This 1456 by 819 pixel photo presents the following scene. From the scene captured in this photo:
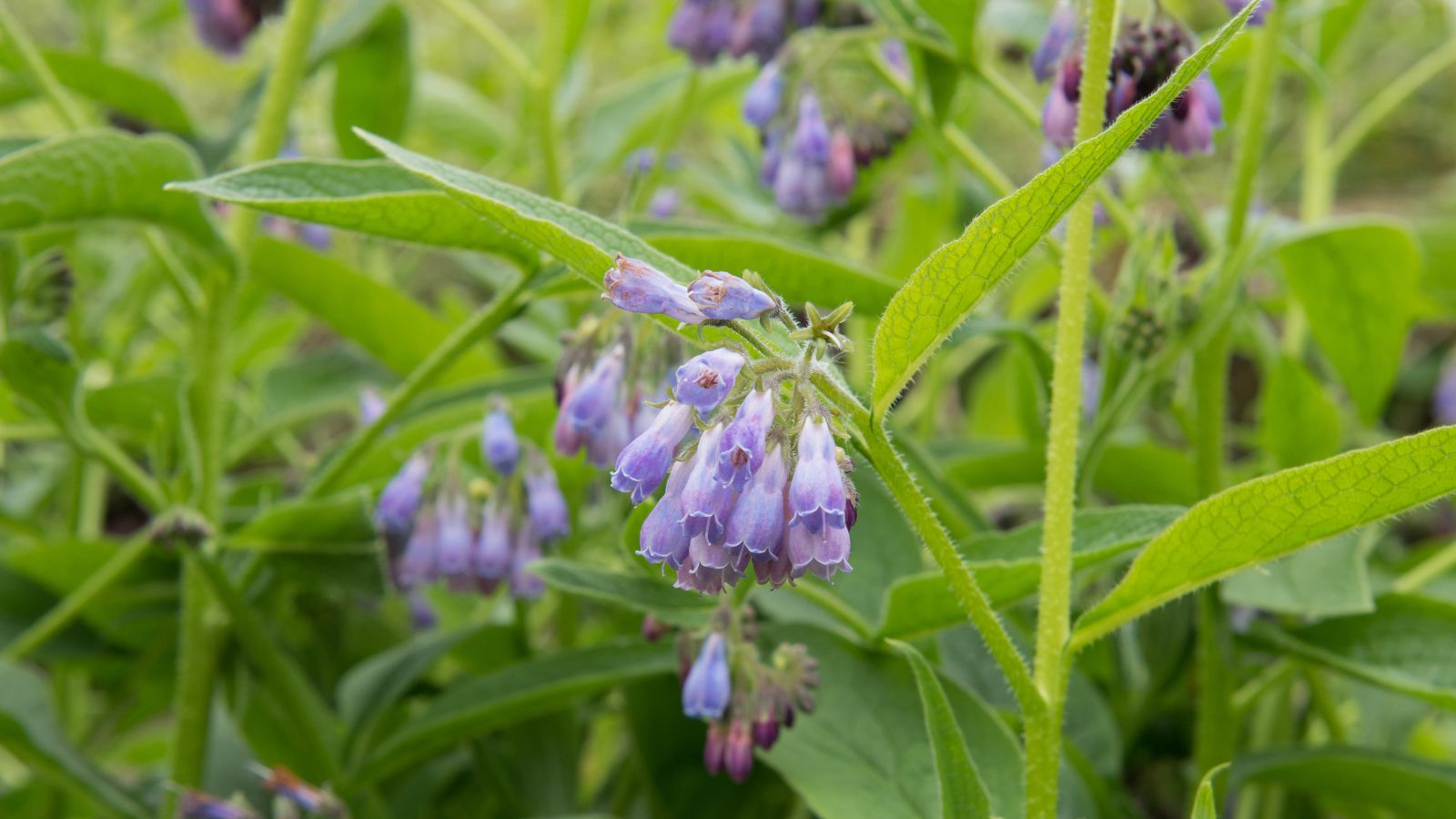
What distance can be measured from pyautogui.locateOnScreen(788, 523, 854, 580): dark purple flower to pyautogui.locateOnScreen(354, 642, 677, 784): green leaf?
22.5 inches

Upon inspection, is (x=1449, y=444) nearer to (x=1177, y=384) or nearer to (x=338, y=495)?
(x=1177, y=384)

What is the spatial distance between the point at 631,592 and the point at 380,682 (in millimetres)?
604

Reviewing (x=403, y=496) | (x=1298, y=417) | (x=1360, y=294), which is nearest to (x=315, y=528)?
(x=403, y=496)

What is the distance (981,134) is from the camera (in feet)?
18.1

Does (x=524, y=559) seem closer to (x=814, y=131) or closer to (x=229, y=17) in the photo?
(x=814, y=131)

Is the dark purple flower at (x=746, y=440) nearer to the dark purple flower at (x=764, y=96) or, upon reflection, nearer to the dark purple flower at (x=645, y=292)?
the dark purple flower at (x=645, y=292)

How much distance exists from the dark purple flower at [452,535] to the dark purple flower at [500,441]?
0.37 feet

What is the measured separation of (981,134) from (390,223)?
15.1 ft

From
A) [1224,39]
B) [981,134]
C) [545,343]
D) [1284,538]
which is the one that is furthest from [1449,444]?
[981,134]

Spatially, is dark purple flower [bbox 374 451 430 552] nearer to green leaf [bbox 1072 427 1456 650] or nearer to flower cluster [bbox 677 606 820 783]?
flower cluster [bbox 677 606 820 783]

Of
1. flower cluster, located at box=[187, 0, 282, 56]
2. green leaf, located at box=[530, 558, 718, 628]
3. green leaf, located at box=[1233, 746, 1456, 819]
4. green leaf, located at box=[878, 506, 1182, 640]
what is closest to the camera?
green leaf, located at box=[878, 506, 1182, 640]

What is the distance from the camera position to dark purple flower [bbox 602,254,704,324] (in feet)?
2.99

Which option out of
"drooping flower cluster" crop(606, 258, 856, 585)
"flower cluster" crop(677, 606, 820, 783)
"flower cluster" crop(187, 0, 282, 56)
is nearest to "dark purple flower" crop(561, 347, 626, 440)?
"flower cluster" crop(677, 606, 820, 783)

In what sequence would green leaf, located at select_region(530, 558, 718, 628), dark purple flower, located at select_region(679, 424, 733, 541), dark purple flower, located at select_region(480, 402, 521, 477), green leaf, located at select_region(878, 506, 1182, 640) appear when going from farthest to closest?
dark purple flower, located at select_region(480, 402, 521, 477), green leaf, located at select_region(530, 558, 718, 628), green leaf, located at select_region(878, 506, 1182, 640), dark purple flower, located at select_region(679, 424, 733, 541)
